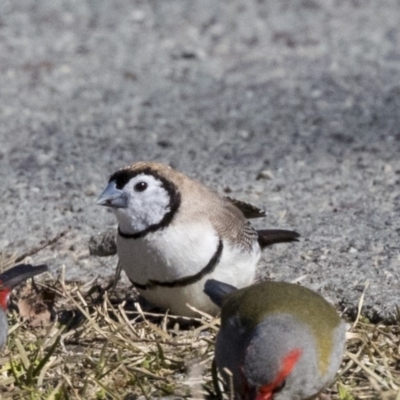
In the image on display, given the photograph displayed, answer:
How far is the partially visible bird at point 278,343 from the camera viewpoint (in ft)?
13.1

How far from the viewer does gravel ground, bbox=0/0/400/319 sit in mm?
6297

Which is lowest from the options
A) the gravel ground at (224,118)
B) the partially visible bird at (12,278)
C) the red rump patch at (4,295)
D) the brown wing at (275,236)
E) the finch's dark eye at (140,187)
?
the gravel ground at (224,118)

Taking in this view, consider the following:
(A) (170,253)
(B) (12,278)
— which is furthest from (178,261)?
(B) (12,278)

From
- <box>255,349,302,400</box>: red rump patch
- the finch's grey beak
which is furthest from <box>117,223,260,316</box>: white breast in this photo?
<box>255,349,302,400</box>: red rump patch

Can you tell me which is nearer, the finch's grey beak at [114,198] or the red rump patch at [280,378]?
the red rump patch at [280,378]

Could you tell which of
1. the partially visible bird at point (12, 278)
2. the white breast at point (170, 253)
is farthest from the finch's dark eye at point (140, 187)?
the partially visible bird at point (12, 278)

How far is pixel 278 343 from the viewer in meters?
4.06

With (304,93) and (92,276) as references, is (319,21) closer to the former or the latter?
(304,93)

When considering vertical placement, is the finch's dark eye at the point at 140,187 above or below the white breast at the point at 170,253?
above

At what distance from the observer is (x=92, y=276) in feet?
19.6

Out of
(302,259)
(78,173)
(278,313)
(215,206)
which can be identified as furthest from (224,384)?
(78,173)

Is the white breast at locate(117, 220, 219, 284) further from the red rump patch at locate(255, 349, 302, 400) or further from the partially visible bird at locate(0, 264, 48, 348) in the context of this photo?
the red rump patch at locate(255, 349, 302, 400)

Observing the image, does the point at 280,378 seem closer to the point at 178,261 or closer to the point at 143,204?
the point at 178,261

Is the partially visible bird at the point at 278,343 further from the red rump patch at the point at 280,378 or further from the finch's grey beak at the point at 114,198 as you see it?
the finch's grey beak at the point at 114,198
